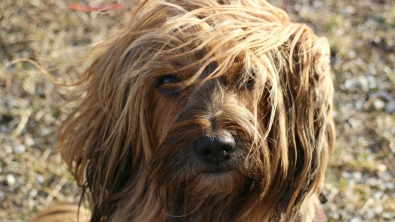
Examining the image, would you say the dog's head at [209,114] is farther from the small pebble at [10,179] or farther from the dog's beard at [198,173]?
the small pebble at [10,179]

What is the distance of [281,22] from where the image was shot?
8.88ft

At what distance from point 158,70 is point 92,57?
66cm

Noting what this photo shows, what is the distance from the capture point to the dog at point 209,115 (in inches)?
96.7

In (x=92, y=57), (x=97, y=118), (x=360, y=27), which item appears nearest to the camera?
(x=97, y=118)

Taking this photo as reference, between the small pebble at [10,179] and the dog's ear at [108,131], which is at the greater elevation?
the dog's ear at [108,131]

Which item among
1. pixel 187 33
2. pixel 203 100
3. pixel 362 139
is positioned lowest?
pixel 362 139

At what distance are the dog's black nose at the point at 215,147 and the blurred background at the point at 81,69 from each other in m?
1.12

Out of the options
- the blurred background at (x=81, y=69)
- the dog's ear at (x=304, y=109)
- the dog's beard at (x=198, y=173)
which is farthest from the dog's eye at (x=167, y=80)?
the blurred background at (x=81, y=69)

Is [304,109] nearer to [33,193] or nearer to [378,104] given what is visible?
[33,193]

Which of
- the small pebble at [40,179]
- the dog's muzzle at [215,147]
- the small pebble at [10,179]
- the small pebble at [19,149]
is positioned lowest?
the small pebble at [40,179]

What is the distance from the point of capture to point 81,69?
5.05 m

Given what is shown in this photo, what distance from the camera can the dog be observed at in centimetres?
246

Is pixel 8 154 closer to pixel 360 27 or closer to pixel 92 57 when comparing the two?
pixel 92 57

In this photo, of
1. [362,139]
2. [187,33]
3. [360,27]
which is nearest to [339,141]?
[362,139]
